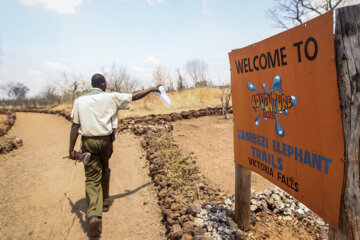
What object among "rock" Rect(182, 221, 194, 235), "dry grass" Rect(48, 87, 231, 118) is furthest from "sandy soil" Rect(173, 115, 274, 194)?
"dry grass" Rect(48, 87, 231, 118)

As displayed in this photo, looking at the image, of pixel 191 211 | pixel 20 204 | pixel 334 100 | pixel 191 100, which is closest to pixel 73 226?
pixel 20 204

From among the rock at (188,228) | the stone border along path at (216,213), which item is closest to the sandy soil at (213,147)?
the stone border along path at (216,213)

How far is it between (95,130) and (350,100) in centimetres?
254

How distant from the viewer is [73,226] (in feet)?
10.2

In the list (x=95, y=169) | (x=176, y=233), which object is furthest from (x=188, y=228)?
(x=95, y=169)

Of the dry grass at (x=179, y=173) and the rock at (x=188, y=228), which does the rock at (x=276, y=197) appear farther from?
the rock at (x=188, y=228)

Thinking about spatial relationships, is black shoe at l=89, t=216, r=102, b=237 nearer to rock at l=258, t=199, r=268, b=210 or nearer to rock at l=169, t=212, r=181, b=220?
rock at l=169, t=212, r=181, b=220

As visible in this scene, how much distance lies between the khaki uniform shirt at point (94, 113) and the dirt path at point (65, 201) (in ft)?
3.34

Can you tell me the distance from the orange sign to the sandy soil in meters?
1.90

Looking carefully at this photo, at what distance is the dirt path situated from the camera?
3018mm

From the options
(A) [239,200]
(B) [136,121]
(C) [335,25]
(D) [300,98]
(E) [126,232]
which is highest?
(C) [335,25]

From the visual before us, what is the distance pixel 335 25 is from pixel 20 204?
15.5 ft

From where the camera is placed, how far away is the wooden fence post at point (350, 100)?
1214 millimetres

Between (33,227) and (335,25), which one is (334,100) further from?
(33,227)
